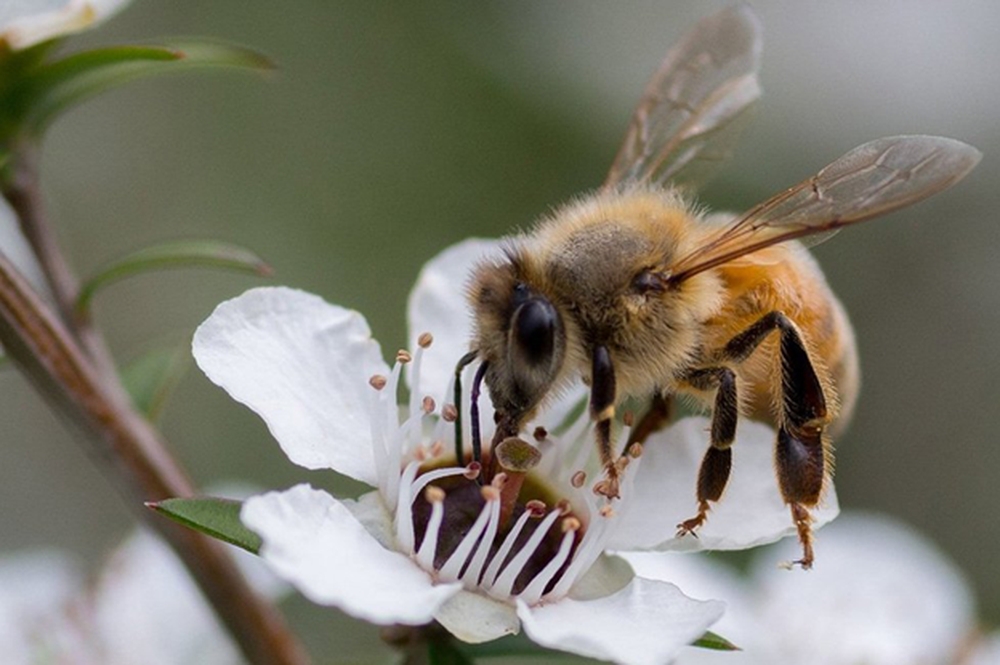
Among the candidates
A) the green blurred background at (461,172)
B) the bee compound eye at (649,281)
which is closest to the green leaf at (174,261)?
the bee compound eye at (649,281)

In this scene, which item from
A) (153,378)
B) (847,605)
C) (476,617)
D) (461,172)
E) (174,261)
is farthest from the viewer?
(461,172)

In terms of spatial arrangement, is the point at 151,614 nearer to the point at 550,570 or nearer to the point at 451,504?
the point at 451,504

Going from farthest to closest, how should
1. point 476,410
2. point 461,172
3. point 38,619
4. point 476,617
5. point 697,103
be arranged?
point 461,172 < point 38,619 < point 697,103 < point 476,410 < point 476,617

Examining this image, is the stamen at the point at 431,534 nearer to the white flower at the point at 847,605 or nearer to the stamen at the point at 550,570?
the stamen at the point at 550,570

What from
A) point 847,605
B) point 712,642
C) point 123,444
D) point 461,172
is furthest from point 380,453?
point 461,172

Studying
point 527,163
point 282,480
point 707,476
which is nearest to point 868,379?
point 527,163

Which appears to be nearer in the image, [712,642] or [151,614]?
[712,642]

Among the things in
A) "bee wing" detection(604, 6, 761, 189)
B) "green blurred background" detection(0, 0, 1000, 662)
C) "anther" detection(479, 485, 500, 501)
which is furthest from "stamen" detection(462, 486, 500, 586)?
"green blurred background" detection(0, 0, 1000, 662)
